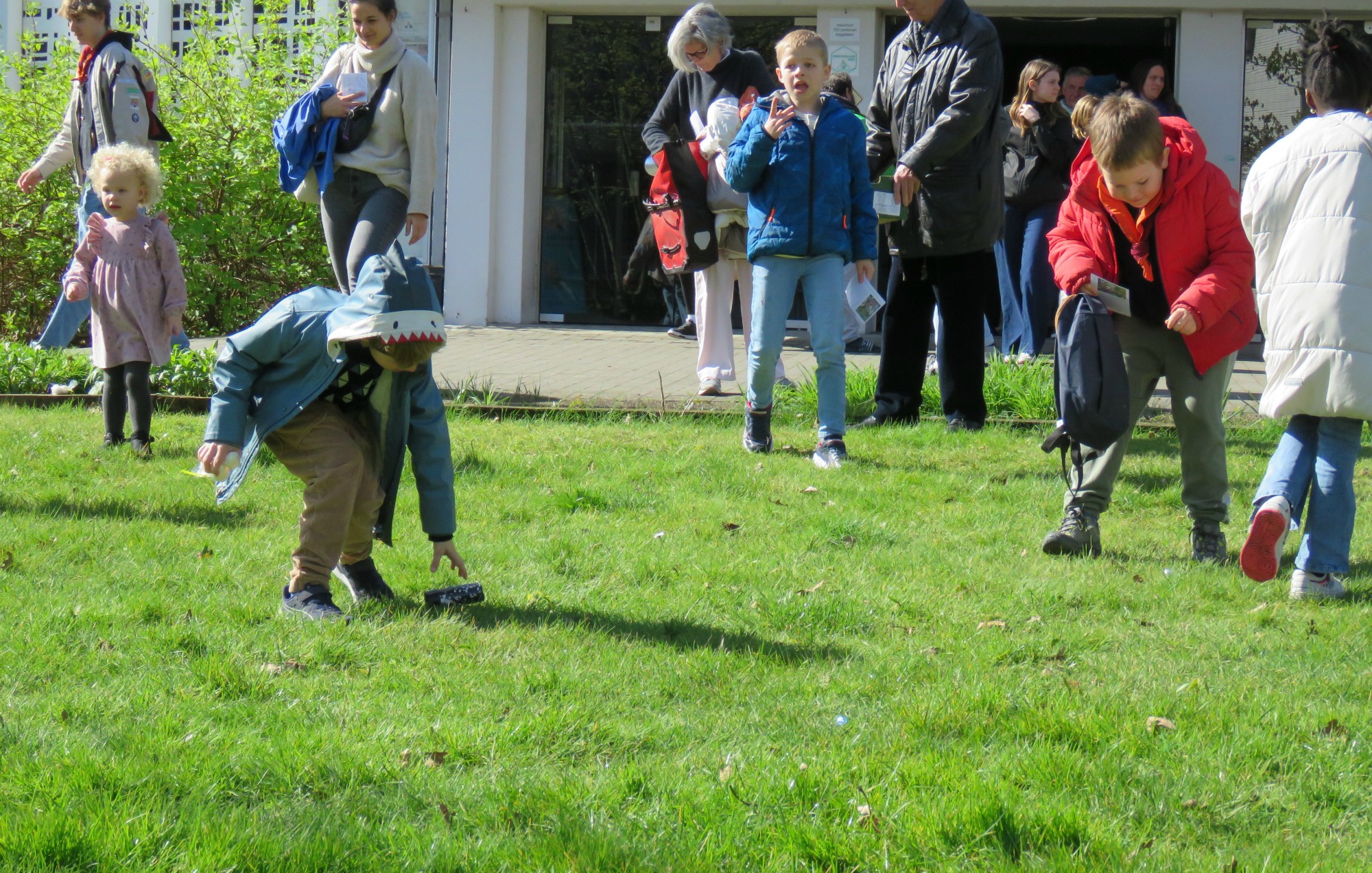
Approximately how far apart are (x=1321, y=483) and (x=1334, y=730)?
158 centimetres

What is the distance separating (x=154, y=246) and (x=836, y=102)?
3370mm

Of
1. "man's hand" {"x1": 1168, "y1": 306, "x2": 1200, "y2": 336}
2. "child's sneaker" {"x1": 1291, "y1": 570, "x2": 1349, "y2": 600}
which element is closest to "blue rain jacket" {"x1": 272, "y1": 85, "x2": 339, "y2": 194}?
"man's hand" {"x1": 1168, "y1": 306, "x2": 1200, "y2": 336}

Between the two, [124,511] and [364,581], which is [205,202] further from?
[364,581]

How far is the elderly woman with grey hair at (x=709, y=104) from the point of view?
320 inches

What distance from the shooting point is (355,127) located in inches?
277

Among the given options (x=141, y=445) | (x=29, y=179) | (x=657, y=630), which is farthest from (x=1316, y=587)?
(x=29, y=179)

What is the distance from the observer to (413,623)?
4164 mm

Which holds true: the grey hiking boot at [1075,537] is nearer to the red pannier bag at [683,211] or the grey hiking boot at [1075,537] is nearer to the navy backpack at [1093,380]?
the navy backpack at [1093,380]

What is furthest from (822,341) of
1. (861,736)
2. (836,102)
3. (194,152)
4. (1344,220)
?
(194,152)

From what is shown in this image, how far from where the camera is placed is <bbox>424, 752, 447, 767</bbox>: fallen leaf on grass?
3.12 metres

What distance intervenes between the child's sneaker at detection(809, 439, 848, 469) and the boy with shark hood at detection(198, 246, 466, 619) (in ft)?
8.87

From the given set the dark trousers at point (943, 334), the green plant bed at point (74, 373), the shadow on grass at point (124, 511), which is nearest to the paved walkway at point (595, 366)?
the dark trousers at point (943, 334)

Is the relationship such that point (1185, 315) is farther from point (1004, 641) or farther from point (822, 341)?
point (822, 341)

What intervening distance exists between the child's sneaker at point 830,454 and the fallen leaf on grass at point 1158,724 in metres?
3.41
